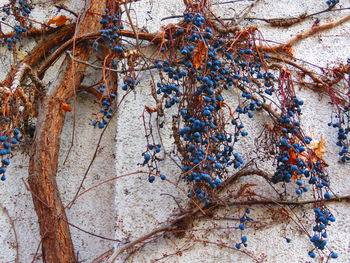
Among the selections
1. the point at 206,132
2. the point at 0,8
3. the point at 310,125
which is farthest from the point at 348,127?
the point at 0,8

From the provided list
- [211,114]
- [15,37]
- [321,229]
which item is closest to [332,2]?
[211,114]

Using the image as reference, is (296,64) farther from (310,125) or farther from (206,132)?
(206,132)

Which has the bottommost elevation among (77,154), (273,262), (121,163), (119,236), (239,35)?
(273,262)

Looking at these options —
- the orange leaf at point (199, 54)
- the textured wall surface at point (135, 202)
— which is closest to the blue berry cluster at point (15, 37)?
the textured wall surface at point (135, 202)

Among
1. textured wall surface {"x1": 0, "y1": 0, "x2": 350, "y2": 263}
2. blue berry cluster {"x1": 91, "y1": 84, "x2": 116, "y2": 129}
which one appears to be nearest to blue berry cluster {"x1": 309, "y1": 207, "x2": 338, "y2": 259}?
textured wall surface {"x1": 0, "y1": 0, "x2": 350, "y2": 263}

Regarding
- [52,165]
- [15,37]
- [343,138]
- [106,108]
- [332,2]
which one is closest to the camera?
[106,108]

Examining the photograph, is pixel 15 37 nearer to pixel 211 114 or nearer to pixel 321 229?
pixel 211 114

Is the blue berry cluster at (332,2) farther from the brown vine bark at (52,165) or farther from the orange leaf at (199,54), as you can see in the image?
the brown vine bark at (52,165)
